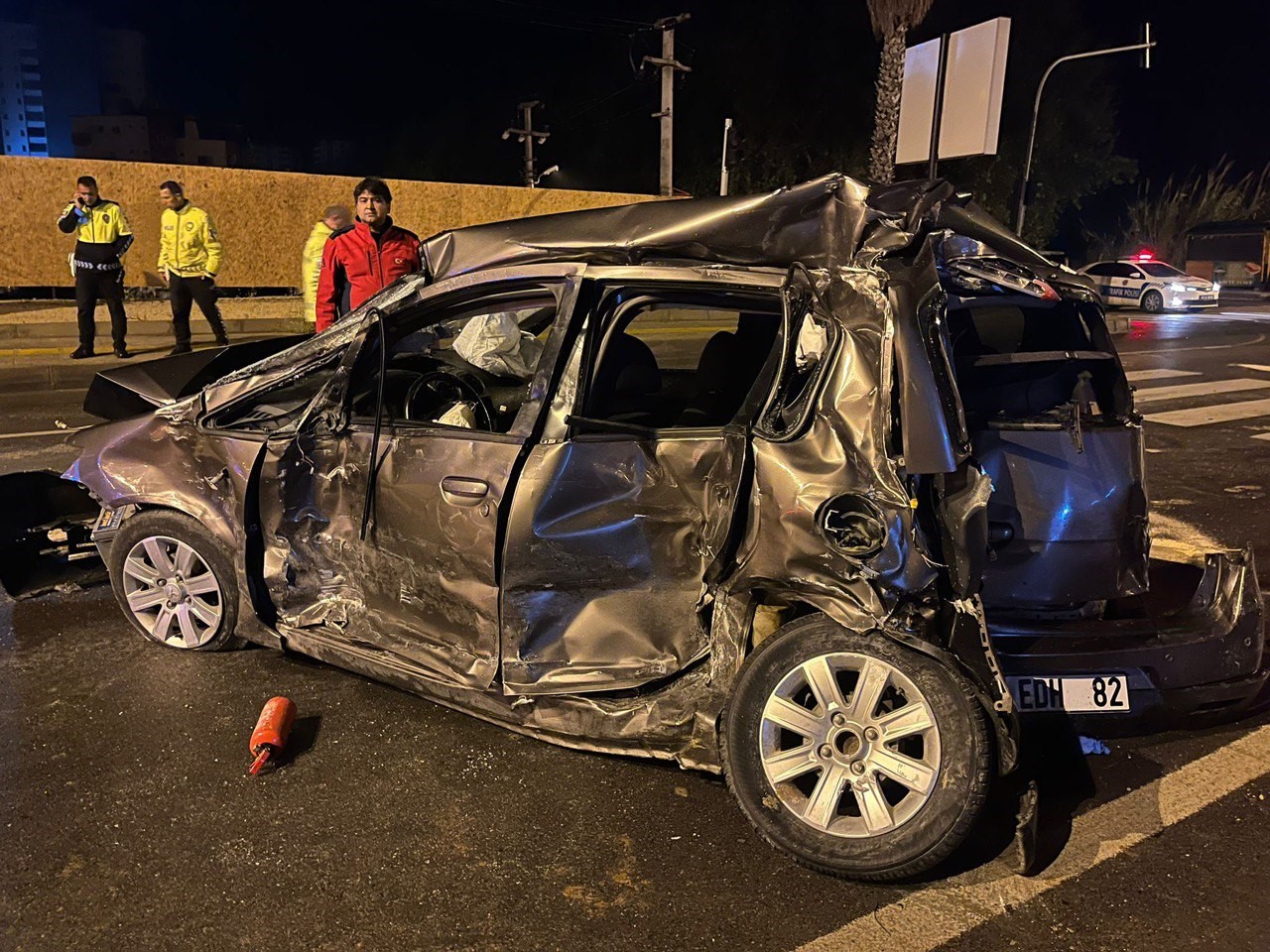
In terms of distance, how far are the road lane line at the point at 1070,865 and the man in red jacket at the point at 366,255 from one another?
467cm

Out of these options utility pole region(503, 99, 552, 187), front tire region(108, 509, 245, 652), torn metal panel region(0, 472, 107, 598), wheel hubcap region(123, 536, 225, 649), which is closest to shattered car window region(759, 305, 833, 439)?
front tire region(108, 509, 245, 652)

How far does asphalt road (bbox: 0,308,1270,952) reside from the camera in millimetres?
2453

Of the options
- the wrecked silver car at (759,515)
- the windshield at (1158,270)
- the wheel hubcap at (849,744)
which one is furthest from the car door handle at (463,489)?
the windshield at (1158,270)

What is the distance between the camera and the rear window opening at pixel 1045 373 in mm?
3201

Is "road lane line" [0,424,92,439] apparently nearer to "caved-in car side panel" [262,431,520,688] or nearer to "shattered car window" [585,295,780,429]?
"caved-in car side panel" [262,431,520,688]

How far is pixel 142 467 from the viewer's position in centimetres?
389

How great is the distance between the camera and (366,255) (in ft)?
19.7

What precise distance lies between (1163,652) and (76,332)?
14.4 meters

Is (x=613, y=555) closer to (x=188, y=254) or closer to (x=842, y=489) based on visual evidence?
(x=842, y=489)

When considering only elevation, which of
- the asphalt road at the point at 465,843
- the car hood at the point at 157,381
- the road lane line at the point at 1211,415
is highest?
the car hood at the point at 157,381

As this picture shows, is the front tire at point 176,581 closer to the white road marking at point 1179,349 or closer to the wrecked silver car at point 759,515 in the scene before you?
the wrecked silver car at point 759,515

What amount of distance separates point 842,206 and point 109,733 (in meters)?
3.03

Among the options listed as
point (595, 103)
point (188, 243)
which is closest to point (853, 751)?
point (188, 243)

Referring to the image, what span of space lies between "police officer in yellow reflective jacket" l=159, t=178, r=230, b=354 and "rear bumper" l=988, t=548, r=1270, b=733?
10.4m
